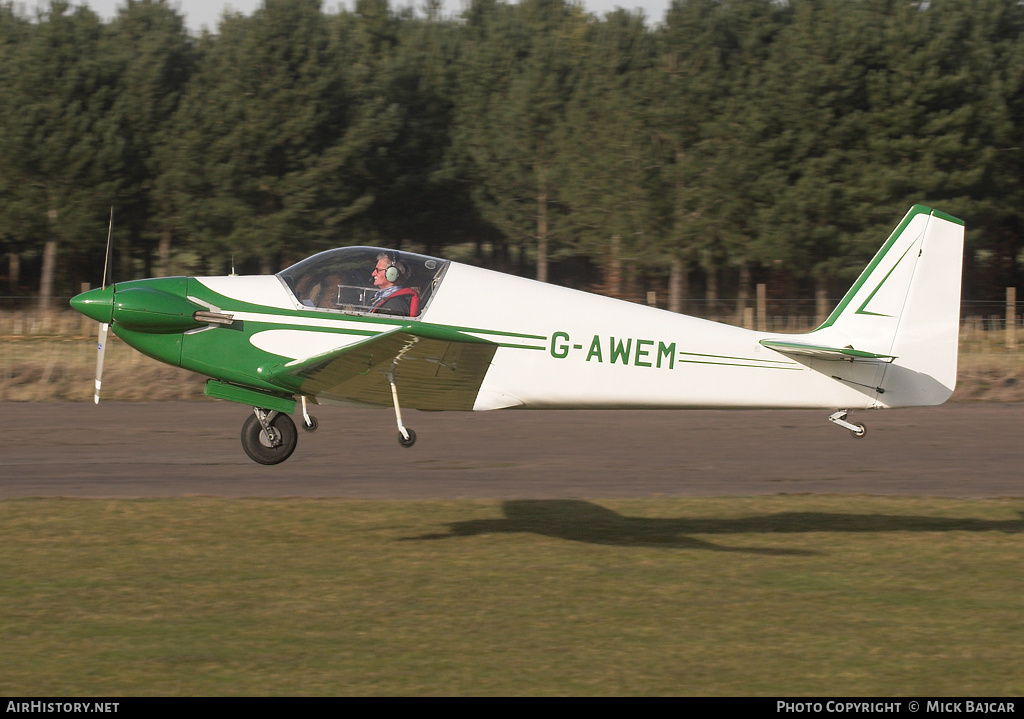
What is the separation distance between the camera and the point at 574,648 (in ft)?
27.5

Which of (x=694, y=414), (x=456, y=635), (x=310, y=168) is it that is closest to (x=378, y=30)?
(x=310, y=168)

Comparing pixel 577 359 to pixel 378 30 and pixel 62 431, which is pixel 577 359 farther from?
pixel 378 30

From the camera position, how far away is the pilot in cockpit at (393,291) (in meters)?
9.86

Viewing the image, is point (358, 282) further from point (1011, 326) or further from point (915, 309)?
point (1011, 326)

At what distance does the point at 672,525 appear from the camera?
13.4 meters

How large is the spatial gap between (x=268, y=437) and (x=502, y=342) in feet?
8.38

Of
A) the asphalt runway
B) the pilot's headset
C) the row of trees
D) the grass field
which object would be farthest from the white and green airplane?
the row of trees

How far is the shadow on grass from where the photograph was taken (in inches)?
493

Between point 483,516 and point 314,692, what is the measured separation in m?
6.45

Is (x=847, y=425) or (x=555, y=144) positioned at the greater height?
(x=555, y=144)

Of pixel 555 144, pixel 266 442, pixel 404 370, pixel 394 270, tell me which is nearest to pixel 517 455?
pixel 266 442

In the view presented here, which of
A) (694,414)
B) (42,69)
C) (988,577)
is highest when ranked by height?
(42,69)

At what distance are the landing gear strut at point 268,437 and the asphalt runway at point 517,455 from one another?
421 cm

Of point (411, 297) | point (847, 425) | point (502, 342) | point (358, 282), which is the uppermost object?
point (358, 282)
